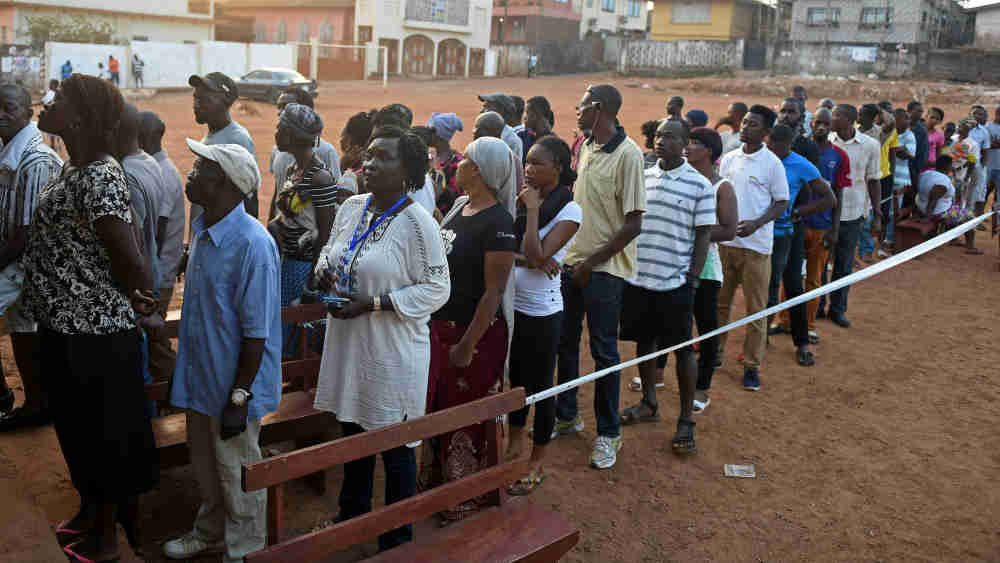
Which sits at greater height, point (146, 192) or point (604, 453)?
point (146, 192)

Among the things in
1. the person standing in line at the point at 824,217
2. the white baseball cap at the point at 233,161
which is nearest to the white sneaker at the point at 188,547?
the white baseball cap at the point at 233,161

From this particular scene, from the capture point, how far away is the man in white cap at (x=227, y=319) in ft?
10.4

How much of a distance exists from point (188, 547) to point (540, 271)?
7.20ft

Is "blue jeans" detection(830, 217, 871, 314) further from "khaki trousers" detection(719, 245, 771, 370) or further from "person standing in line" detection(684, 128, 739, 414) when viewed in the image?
"person standing in line" detection(684, 128, 739, 414)

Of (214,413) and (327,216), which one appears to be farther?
(327,216)

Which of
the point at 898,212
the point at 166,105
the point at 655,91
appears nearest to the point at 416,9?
the point at 655,91

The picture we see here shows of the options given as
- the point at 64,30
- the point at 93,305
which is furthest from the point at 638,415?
the point at 64,30

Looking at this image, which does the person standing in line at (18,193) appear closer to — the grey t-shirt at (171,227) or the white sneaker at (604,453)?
the grey t-shirt at (171,227)

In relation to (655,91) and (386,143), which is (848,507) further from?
(655,91)

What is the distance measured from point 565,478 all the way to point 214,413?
232 cm

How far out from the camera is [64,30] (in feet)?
112

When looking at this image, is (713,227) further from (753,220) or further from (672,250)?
(753,220)

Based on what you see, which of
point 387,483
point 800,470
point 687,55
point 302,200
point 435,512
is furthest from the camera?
point 687,55

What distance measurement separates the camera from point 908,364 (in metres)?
7.41
